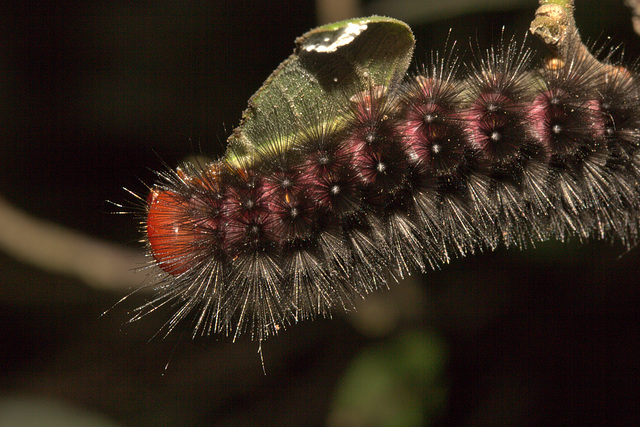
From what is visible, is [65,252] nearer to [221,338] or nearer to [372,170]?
[221,338]

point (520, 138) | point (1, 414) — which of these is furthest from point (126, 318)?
point (520, 138)

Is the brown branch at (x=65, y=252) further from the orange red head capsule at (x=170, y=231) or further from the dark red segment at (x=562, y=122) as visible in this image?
the dark red segment at (x=562, y=122)

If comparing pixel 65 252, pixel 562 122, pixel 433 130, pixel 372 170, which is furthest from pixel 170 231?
pixel 562 122

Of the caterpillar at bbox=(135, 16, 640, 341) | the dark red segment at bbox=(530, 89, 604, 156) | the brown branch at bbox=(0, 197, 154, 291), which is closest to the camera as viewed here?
the caterpillar at bbox=(135, 16, 640, 341)

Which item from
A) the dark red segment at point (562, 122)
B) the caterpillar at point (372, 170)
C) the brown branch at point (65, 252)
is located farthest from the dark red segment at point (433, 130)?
the brown branch at point (65, 252)

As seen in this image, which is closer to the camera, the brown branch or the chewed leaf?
the chewed leaf

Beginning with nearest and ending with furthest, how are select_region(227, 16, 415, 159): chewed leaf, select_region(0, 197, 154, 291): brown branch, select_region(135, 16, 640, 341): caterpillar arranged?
select_region(227, 16, 415, 159): chewed leaf < select_region(135, 16, 640, 341): caterpillar < select_region(0, 197, 154, 291): brown branch

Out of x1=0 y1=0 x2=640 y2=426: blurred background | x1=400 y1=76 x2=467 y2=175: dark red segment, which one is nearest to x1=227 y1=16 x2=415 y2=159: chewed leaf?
x1=400 y1=76 x2=467 y2=175: dark red segment

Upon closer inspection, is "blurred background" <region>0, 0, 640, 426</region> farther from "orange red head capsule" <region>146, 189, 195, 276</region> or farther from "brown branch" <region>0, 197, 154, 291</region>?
"orange red head capsule" <region>146, 189, 195, 276</region>
